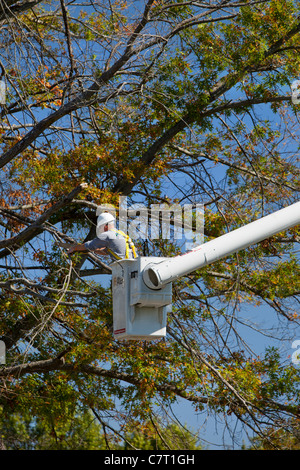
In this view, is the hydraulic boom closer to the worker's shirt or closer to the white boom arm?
the white boom arm

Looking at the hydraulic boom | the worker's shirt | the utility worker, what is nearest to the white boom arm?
the hydraulic boom

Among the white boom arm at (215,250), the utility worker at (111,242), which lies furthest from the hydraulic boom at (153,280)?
the utility worker at (111,242)

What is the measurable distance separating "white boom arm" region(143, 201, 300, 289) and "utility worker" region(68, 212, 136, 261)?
1.16 meters

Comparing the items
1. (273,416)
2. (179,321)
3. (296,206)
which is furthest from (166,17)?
(273,416)

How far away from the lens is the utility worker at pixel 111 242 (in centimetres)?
730

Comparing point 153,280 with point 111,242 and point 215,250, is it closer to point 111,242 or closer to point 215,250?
point 215,250

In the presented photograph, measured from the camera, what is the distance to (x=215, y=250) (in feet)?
20.2

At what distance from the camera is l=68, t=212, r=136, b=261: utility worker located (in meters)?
7.30

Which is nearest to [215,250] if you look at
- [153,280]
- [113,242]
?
[153,280]

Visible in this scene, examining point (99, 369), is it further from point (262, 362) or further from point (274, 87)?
point (274, 87)

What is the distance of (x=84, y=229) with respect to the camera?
13.7 meters

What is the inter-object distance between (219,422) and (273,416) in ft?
5.63

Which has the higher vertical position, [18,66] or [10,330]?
[18,66]

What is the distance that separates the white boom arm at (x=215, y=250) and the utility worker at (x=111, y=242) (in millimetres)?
1164
